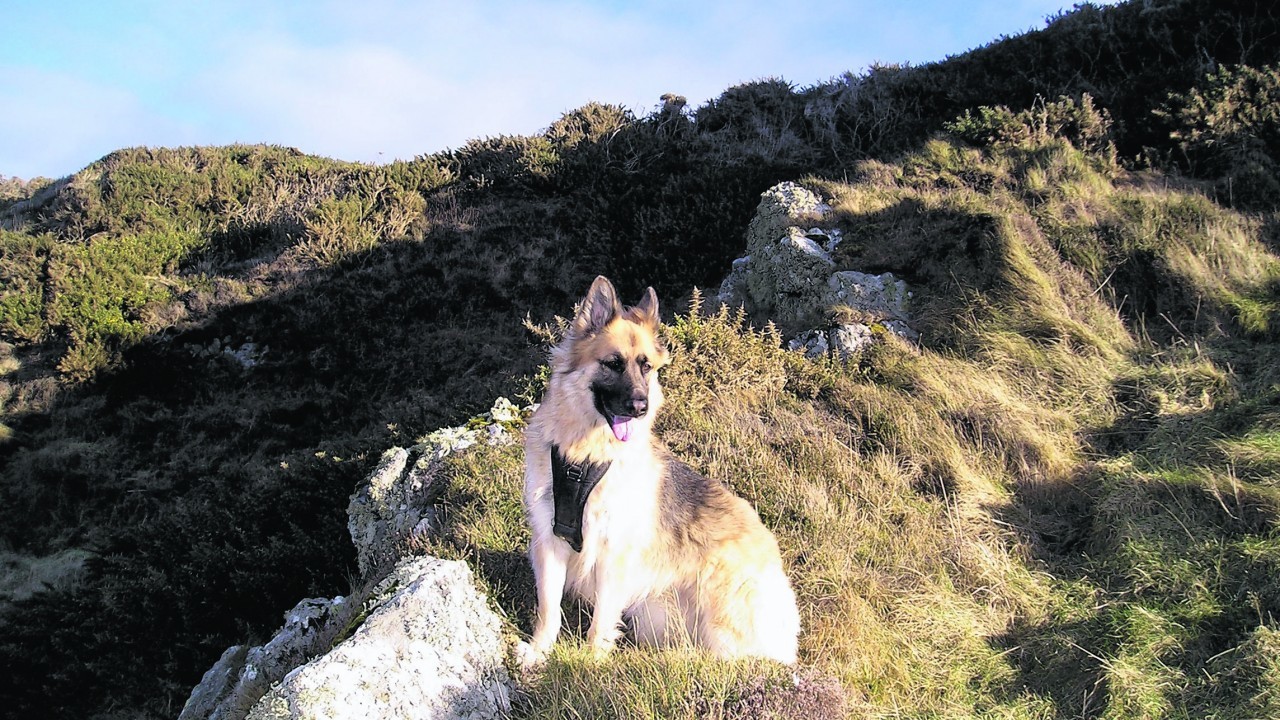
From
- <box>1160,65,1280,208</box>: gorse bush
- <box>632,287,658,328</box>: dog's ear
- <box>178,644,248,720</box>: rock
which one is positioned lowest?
<box>178,644,248,720</box>: rock

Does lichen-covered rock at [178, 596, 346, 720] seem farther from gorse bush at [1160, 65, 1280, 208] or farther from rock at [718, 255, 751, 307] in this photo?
gorse bush at [1160, 65, 1280, 208]

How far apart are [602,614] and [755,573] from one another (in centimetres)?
83

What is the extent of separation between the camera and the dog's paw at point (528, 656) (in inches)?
138

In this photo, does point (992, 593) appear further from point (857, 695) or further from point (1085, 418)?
point (1085, 418)

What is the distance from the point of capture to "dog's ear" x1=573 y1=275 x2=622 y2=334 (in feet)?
12.3

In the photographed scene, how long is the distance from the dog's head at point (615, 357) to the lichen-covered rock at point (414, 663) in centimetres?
Answer: 118

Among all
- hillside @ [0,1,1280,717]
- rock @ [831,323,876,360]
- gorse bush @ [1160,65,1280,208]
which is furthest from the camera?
gorse bush @ [1160,65,1280,208]

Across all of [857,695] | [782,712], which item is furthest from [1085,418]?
[782,712]

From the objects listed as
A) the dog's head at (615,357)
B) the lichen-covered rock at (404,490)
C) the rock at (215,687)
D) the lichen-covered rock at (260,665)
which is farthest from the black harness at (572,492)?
the rock at (215,687)

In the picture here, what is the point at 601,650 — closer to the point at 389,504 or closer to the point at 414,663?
the point at 414,663

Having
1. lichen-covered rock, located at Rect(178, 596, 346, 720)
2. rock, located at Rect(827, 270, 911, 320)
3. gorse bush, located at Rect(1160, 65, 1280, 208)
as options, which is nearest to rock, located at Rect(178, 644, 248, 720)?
lichen-covered rock, located at Rect(178, 596, 346, 720)

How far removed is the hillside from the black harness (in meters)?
0.61

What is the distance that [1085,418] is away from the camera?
6.19 meters

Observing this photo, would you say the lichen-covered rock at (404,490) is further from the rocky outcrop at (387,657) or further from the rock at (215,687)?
the rock at (215,687)
